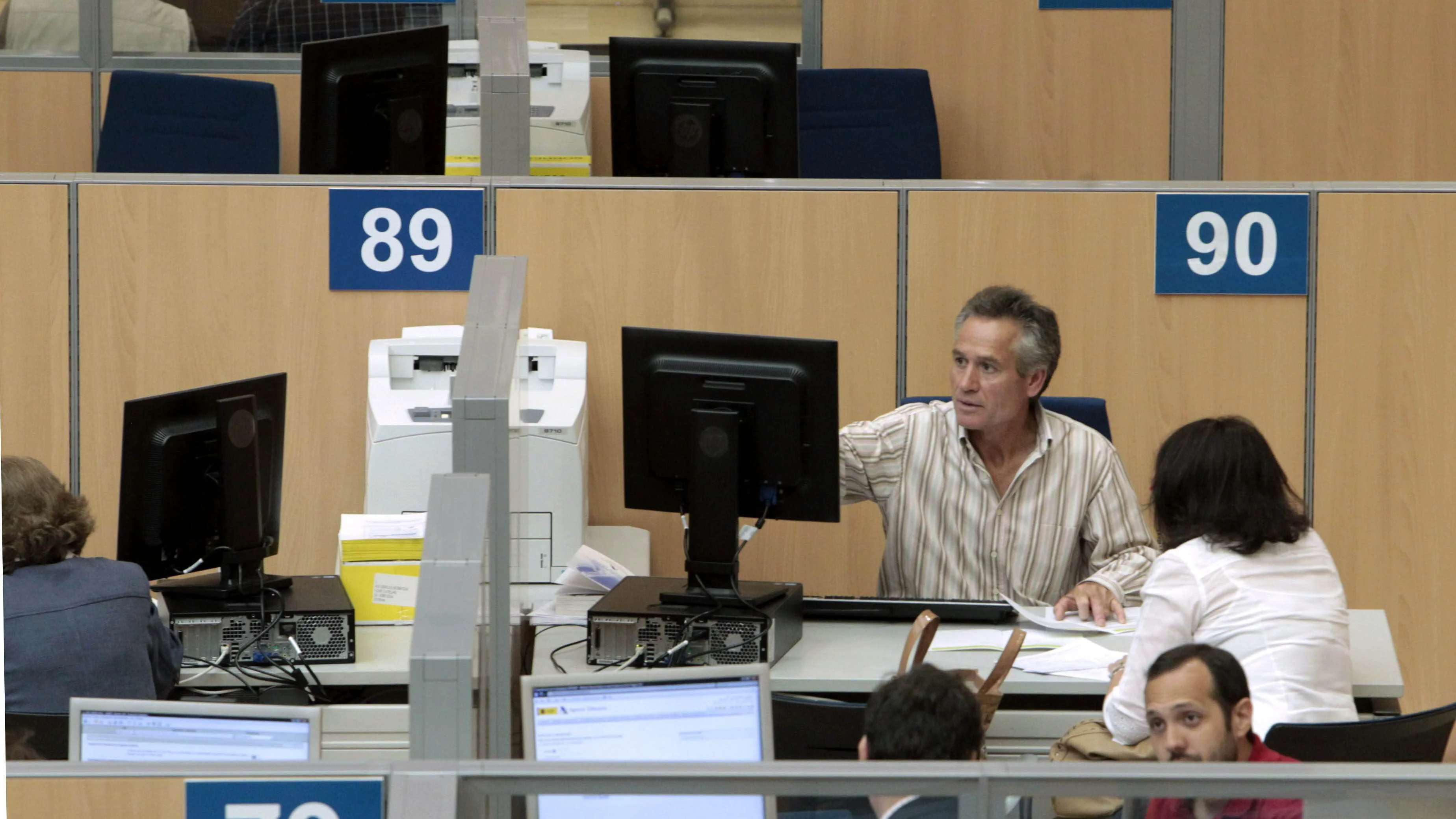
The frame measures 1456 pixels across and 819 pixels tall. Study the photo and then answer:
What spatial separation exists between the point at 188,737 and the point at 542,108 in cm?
297

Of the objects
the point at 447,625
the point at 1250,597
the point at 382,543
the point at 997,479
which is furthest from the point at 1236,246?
the point at 447,625

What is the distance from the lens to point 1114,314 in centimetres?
345

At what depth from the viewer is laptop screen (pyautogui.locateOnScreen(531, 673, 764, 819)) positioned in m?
1.73

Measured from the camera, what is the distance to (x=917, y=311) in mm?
3451

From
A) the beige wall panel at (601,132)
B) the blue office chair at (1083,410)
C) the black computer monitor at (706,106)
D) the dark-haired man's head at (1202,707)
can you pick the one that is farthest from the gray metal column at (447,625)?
the beige wall panel at (601,132)

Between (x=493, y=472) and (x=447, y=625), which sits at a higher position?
(x=493, y=472)

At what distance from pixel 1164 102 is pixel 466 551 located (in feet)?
13.9

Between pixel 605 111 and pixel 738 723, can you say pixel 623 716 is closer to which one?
pixel 738 723

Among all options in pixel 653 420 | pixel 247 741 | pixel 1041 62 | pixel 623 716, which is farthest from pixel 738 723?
pixel 1041 62

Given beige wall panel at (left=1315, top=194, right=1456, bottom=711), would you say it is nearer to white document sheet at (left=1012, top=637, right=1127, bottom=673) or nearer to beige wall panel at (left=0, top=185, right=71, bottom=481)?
white document sheet at (left=1012, top=637, right=1127, bottom=673)

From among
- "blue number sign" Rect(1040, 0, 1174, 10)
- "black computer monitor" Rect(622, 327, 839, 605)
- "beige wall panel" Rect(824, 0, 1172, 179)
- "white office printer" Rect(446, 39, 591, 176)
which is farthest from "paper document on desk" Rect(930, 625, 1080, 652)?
"blue number sign" Rect(1040, 0, 1174, 10)

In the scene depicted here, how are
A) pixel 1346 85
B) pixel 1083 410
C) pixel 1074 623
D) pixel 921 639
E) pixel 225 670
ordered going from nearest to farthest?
pixel 921 639
pixel 225 670
pixel 1074 623
pixel 1083 410
pixel 1346 85

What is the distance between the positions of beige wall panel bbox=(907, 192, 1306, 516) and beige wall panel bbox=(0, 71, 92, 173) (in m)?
3.34

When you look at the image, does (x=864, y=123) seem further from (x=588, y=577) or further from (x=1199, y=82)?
(x=588, y=577)
